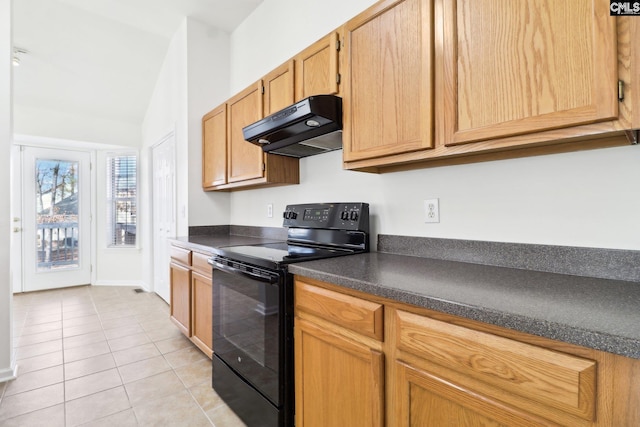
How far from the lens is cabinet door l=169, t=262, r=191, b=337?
251 cm

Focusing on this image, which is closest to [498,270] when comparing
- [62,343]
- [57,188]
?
[62,343]

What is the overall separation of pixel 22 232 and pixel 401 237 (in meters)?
5.20

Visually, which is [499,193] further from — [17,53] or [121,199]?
[121,199]

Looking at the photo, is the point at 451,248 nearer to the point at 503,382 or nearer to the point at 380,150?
the point at 380,150

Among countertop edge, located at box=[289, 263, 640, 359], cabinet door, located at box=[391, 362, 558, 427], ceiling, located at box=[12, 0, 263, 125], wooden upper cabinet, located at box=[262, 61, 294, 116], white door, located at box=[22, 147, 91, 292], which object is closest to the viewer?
countertop edge, located at box=[289, 263, 640, 359]

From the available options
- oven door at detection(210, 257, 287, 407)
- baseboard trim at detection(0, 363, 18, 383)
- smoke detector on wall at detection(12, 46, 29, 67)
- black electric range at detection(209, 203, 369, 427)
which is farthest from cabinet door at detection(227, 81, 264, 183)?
smoke detector on wall at detection(12, 46, 29, 67)

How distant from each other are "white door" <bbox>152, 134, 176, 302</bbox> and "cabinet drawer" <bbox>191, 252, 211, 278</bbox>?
1.20 m

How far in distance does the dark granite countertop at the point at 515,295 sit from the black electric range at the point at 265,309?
22cm

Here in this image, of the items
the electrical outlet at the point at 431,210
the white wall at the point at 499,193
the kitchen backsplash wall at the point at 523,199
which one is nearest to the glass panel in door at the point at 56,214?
the white wall at the point at 499,193

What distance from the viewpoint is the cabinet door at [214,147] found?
2740mm

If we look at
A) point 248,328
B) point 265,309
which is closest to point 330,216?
point 265,309

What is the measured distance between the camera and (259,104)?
2.27 m

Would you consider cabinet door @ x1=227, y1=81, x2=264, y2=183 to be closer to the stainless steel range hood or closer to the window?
the stainless steel range hood

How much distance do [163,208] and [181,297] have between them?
161cm
